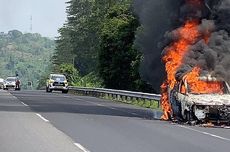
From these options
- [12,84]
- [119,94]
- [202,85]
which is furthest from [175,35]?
[12,84]

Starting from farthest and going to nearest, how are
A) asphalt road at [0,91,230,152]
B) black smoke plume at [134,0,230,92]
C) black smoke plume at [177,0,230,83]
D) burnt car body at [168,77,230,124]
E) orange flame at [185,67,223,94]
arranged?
black smoke plume at [134,0,230,92], black smoke plume at [177,0,230,83], orange flame at [185,67,223,94], burnt car body at [168,77,230,124], asphalt road at [0,91,230,152]

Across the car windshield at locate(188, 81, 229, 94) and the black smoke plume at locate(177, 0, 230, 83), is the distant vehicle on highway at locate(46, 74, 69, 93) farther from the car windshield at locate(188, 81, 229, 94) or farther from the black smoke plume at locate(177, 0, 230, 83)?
the car windshield at locate(188, 81, 229, 94)

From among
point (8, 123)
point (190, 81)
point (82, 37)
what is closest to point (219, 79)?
point (190, 81)

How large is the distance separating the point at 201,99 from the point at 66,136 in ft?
19.1

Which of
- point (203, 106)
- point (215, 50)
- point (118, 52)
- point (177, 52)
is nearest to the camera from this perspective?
point (203, 106)

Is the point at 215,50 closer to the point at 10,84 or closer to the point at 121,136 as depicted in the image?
the point at 121,136

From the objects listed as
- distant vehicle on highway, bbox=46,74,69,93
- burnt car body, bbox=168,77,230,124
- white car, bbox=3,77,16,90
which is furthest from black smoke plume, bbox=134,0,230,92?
white car, bbox=3,77,16,90

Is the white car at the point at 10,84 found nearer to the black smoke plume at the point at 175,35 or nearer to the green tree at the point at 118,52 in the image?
the green tree at the point at 118,52

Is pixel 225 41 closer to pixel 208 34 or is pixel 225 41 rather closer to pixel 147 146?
pixel 208 34

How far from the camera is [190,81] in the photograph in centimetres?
2094

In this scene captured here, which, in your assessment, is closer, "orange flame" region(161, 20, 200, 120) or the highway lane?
the highway lane

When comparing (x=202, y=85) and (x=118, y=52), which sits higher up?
(x=118, y=52)

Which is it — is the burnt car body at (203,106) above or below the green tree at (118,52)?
below

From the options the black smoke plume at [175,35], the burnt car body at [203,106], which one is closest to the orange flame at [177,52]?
the black smoke plume at [175,35]
